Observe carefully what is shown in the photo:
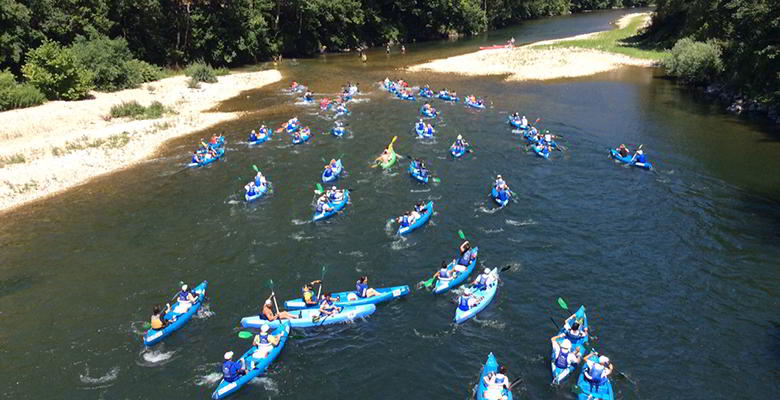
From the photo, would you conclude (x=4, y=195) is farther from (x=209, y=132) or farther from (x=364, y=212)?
(x=364, y=212)

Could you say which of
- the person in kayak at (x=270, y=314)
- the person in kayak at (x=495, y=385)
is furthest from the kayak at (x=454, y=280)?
the person in kayak at (x=270, y=314)

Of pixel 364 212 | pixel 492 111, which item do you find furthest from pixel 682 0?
pixel 364 212

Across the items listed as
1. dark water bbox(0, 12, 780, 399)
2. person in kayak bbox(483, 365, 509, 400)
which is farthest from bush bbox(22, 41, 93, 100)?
person in kayak bbox(483, 365, 509, 400)

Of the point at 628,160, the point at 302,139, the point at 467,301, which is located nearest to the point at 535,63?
the point at 628,160

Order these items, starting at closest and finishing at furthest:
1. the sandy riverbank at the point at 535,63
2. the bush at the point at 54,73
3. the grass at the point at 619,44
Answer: the bush at the point at 54,73
the sandy riverbank at the point at 535,63
the grass at the point at 619,44

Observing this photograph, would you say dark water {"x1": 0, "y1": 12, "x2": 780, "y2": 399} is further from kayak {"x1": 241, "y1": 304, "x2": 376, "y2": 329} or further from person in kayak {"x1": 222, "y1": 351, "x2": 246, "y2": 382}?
person in kayak {"x1": 222, "y1": 351, "x2": 246, "y2": 382}

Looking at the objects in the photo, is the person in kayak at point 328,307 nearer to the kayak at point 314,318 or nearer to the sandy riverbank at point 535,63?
the kayak at point 314,318

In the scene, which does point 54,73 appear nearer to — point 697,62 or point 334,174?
point 334,174
